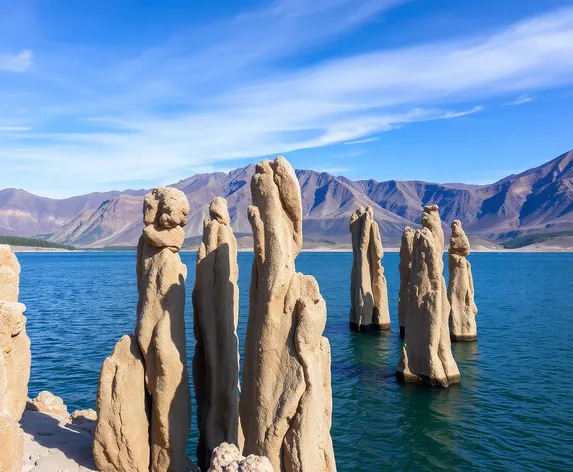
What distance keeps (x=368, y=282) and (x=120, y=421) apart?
22.8 metres

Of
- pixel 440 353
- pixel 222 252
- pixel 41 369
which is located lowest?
pixel 41 369

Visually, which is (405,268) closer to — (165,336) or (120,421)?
(165,336)

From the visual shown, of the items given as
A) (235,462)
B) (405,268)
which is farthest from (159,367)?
(405,268)

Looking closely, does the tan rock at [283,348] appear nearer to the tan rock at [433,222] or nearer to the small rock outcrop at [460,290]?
the tan rock at [433,222]

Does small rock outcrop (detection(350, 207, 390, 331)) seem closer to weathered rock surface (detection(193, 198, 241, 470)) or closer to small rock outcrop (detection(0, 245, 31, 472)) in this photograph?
weathered rock surface (detection(193, 198, 241, 470))

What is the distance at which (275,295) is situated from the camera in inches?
332

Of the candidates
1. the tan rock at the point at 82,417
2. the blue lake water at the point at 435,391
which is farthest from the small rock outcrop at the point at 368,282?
the tan rock at the point at 82,417

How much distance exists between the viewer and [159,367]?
9.00 metres

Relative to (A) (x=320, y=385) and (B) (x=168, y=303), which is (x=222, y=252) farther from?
(A) (x=320, y=385)

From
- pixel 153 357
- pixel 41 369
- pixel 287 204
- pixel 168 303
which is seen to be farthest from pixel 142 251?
pixel 41 369

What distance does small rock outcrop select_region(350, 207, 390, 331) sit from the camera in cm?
3020

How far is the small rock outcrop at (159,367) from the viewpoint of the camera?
353 inches

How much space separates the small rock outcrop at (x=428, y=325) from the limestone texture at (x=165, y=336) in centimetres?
1135

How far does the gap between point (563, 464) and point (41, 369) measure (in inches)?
833
